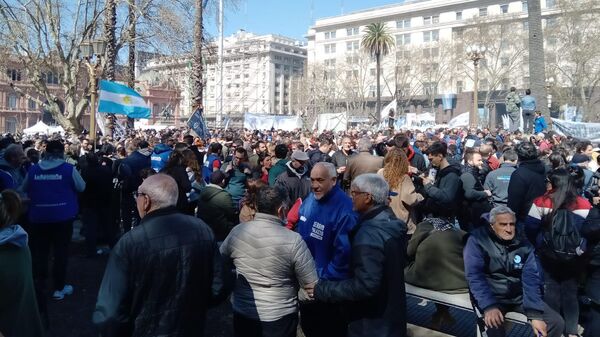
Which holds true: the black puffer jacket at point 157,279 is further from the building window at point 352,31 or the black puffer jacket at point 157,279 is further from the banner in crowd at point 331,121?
the building window at point 352,31

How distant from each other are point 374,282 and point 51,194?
4409mm

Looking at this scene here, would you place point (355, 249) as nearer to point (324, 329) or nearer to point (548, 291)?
point (324, 329)

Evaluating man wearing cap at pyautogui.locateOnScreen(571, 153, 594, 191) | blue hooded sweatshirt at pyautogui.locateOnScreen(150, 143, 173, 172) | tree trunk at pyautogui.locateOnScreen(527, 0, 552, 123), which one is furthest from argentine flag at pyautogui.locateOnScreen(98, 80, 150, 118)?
tree trunk at pyautogui.locateOnScreen(527, 0, 552, 123)

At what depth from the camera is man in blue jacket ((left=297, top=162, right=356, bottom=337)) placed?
392 centimetres

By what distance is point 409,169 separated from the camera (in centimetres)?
560

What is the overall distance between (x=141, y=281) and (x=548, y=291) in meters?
3.57

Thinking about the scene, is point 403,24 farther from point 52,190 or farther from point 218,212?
point 52,190

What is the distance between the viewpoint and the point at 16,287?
3.04 metres

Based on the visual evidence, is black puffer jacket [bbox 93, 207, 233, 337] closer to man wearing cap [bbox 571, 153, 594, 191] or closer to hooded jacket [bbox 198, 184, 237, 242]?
hooded jacket [bbox 198, 184, 237, 242]

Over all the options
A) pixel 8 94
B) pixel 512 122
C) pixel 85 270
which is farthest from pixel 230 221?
pixel 8 94

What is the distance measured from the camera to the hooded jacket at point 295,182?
6094 mm

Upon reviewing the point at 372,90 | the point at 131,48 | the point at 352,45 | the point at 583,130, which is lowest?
the point at 583,130

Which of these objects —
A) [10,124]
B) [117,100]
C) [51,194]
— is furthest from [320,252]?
[10,124]

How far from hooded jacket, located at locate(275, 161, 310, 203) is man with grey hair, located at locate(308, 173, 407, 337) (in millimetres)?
2728
